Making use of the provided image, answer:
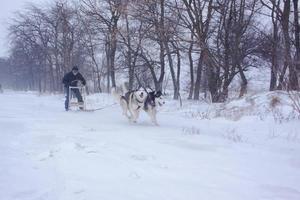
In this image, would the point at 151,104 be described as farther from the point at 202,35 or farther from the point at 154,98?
the point at 202,35

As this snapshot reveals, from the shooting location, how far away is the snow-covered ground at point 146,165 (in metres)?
3.71

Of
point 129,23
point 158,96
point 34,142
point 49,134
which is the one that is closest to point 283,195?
point 34,142

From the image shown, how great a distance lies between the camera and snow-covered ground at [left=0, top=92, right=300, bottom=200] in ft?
12.2

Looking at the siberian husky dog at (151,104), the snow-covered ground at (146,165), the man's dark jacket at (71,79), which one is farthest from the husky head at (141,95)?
the man's dark jacket at (71,79)

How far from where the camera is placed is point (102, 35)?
96.3 ft

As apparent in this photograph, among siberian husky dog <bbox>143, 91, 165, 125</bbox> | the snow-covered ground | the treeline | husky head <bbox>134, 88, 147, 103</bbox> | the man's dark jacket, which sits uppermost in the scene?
the treeline

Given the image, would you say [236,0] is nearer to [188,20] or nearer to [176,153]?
[188,20]

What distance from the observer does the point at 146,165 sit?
15.7ft

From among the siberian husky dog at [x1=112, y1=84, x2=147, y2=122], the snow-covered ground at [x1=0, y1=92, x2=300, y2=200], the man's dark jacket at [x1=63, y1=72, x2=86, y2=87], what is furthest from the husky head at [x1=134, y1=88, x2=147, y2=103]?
the man's dark jacket at [x1=63, y1=72, x2=86, y2=87]

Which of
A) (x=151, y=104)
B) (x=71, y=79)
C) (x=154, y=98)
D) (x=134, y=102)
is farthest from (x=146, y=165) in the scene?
(x=71, y=79)

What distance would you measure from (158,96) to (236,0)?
11.2 meters

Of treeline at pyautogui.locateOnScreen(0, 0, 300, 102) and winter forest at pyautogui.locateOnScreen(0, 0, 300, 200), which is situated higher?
treeline at pyautogui.locateOnScreen(0, 0, 300, 102)

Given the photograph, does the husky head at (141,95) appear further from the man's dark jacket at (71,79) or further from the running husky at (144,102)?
the man's dark jacket at (71,79)

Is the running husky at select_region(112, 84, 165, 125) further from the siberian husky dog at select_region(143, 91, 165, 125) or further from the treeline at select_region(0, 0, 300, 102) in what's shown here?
the treeline at select_region(0, 0, 300, 102)
